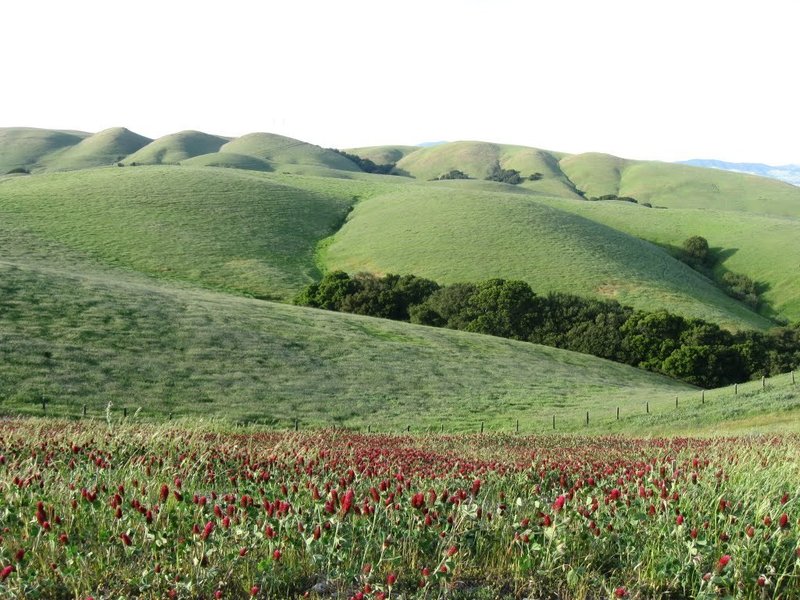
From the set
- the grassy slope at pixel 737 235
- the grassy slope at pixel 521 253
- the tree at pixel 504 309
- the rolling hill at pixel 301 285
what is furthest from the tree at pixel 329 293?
the grassy slope at pixel 737 235

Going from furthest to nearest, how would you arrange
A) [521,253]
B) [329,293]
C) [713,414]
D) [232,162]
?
1. [232,162]
2. [521,253]
3. [329,293]
4. [713,414]

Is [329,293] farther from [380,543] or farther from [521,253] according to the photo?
[380,543]

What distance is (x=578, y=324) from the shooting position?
192ft

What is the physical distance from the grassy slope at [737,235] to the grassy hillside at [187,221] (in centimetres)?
4009

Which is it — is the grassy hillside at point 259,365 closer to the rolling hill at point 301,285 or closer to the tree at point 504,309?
the rolling hill at point 301,285

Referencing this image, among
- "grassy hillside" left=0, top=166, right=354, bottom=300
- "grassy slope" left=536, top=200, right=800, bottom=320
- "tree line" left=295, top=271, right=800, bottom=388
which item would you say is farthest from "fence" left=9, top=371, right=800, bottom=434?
"grassy slope" left=536, top=200, right=800, bottom=320

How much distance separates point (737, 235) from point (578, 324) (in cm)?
5344

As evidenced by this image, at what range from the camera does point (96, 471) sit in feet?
24.7

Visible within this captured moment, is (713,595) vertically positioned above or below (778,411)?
above

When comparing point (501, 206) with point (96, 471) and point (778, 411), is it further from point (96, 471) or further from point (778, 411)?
point (96, 471)

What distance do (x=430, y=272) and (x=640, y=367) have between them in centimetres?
2389

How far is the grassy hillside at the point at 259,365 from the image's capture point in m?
28.5

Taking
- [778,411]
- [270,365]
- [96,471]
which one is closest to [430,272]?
[270,365]

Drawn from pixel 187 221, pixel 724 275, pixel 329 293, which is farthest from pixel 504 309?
pixel 187 221
